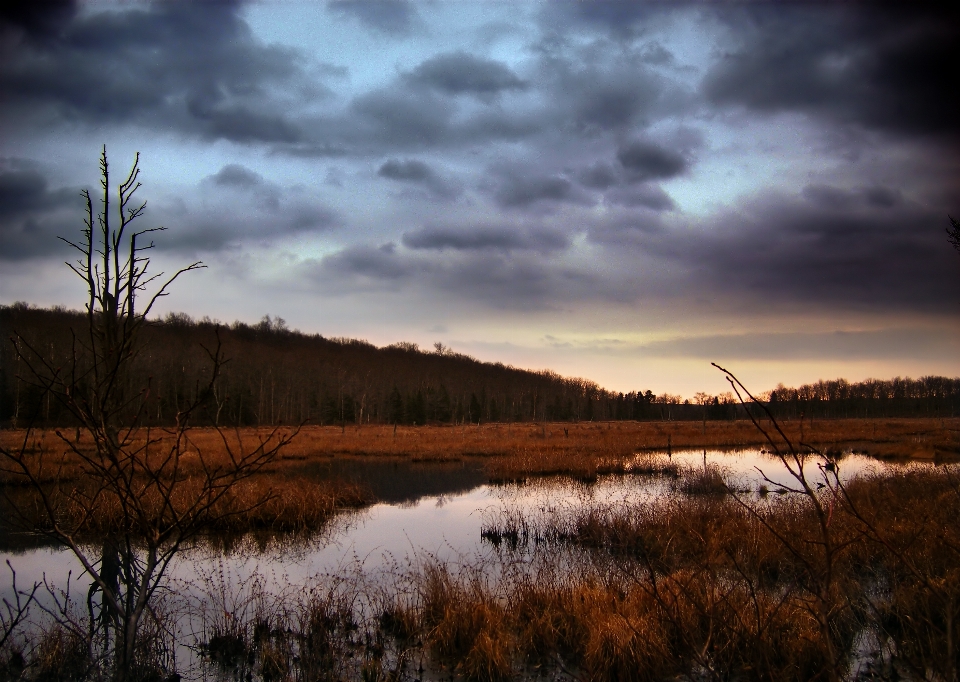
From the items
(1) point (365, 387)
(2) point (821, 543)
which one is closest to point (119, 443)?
(2) point (821, 543)

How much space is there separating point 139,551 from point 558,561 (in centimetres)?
804

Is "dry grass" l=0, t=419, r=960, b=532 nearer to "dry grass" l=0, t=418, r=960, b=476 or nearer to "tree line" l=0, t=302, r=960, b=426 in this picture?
"dry grass" l=0, t=418, r=960, b=476

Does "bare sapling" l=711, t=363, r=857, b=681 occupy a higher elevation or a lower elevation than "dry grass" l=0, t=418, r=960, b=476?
higher

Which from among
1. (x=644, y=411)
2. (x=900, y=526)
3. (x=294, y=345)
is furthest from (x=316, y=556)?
(x=294, y=345)

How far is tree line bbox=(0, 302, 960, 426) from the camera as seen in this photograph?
70.8m

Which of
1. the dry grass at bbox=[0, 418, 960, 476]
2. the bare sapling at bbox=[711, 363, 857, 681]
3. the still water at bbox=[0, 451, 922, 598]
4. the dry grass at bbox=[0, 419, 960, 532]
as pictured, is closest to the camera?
the bare sapling at bbox=[711, 363, 857, 681]

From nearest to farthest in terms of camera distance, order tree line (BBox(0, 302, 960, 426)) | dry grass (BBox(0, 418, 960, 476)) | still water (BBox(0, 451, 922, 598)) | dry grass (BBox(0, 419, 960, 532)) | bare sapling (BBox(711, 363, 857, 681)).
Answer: bare sapling (BBox(711, 363, 857, 681))
still water (BBox(0, 451, 922, 598))
dry grass (BBox(0, 419, 960, 532))
dry grass (BBox(0, 418, 960, 476))
tree line (BBox(0, 302, 960, 426))

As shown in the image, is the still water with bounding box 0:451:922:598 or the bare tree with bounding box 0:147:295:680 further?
the still water with bounding box 0:451:922:598

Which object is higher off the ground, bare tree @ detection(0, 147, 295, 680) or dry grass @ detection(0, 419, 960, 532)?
bare tree @ detection(0, 147, 295, 680)

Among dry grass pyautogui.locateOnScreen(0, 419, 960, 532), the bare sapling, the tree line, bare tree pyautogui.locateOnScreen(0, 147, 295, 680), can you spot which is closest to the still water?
the bare sapling

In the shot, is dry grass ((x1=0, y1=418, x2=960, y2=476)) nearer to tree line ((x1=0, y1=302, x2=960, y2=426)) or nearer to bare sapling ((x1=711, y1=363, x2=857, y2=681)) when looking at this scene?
tree line ((x1=0, y1=302, x2=960, y2=426))

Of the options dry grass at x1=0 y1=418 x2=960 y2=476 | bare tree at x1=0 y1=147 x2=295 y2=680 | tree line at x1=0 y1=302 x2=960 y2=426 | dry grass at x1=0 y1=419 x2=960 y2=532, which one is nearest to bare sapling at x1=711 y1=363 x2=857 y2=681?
dry grass at x1=0 y1=419 x2=960 y2=532

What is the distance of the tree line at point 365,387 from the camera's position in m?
70.8

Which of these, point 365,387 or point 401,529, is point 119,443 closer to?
point 401,529
